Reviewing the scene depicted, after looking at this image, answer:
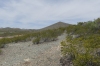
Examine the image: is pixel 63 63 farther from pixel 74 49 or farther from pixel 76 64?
pixel 76 64

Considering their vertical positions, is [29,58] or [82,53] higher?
[82,53]

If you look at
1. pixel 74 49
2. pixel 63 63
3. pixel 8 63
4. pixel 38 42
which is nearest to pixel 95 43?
pixel 74 49

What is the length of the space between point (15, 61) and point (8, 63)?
50cm

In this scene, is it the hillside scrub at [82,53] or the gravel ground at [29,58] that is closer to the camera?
the hillside scrub at [82,53]

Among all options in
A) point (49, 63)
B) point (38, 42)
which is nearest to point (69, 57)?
point (49, 63)

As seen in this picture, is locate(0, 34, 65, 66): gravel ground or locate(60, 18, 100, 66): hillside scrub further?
locate(0, 34, 65, 66): gravel ground

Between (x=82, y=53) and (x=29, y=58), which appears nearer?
(x=82, y=53)

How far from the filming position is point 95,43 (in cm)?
980

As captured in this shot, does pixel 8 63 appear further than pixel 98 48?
Yes

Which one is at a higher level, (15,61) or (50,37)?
(50,37)

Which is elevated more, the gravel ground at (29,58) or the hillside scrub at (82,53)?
the hillside scrub at (82,53)

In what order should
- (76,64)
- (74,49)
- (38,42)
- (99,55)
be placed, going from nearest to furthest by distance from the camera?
(76,64) < (99,55) < (74,49) < (38,42)

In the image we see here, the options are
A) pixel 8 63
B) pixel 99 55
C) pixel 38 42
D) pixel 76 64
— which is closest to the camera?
pixel 76 64

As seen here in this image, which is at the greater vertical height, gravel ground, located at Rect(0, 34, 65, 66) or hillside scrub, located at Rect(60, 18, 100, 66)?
hillside scrub, located at Rect(60, 18, 100, 66)
